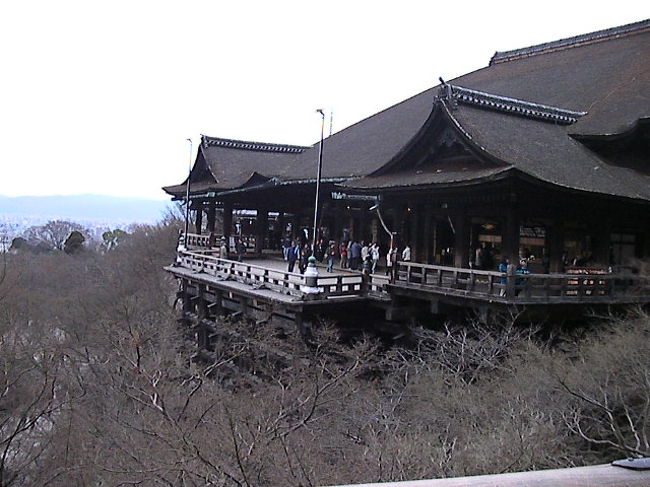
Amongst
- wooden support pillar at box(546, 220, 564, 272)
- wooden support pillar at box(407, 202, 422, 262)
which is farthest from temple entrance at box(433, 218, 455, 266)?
wooden support pillar at box(546, 220, 564, 272)

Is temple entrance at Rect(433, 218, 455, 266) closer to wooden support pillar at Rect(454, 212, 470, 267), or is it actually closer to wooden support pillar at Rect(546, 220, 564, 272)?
wooden support pillar at Rect(454, 212, 470, 267)

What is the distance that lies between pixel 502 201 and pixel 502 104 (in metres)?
3.92

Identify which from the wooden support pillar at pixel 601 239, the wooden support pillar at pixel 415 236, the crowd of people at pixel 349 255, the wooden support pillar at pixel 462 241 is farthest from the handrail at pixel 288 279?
the wooden support pillar at pixel 601 239

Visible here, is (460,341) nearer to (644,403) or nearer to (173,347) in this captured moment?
(644,403)

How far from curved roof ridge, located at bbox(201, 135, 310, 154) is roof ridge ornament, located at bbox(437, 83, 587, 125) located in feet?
50.4

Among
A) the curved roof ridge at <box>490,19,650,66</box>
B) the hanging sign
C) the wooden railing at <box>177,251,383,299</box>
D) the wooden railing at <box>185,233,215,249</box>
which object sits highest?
the curved roof ridge at <box>490,19,650,66</box>

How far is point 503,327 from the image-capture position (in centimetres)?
1273

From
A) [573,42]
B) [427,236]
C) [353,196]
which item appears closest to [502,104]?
[427,236]

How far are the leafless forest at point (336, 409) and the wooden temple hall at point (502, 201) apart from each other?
1059 mm

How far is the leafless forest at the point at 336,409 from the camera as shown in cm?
854

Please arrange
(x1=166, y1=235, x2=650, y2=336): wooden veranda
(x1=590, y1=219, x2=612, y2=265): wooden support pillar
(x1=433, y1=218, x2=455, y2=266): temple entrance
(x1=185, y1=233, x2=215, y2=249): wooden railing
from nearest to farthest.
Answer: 1. (x1=166, y1=235, x2=650, y2=336): wooden veranda
2. (x1=590, y1=219, x2=612, y2=265): wooden support pillar
3. (x1=433, y1=218, x2=455, y2=266): temple entrance
4. (x1=185, y1=233, x2=215, y2=249): wooden railing

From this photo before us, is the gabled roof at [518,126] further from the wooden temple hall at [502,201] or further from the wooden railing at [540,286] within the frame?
the wooden railing at [540,286]

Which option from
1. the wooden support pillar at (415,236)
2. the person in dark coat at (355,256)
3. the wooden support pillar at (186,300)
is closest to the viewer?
the wooden support pillar at (415,236)

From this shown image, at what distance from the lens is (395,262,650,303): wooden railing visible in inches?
489
